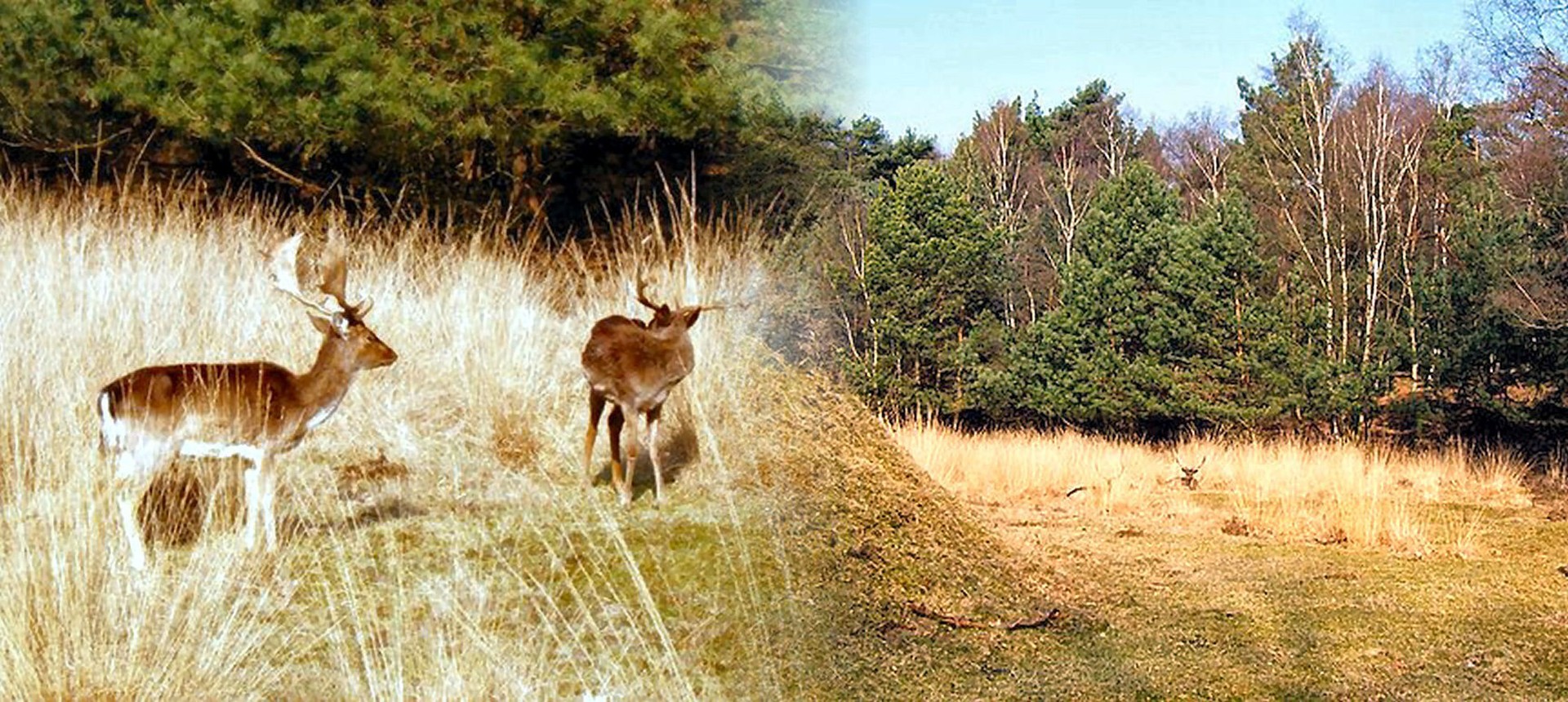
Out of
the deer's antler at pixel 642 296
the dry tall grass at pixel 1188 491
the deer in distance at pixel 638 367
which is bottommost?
the dry tall grass at pixel 1188 491

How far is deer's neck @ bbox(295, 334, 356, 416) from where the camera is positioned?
308 centimetres

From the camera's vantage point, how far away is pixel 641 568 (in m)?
2.50

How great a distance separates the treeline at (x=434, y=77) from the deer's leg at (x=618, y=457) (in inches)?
94.8

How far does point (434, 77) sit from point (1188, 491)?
4.13 m

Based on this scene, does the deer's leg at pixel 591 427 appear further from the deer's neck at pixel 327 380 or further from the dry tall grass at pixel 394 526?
the deer's neck at pixel 327 380

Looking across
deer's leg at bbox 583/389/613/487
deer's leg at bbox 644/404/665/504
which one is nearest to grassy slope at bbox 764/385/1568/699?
deer's leg at bbox 644/404/665/504

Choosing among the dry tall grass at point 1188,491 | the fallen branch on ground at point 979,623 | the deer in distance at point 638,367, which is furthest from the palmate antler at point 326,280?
the fallen branch on ground at point 979,623

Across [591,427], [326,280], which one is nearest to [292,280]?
[326,280]

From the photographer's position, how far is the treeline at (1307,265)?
14.2 meters

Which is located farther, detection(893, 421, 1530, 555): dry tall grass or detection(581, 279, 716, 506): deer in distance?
detection(581, 279, 716, 506): deer in distance

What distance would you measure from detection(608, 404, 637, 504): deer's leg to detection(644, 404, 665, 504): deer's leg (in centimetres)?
4

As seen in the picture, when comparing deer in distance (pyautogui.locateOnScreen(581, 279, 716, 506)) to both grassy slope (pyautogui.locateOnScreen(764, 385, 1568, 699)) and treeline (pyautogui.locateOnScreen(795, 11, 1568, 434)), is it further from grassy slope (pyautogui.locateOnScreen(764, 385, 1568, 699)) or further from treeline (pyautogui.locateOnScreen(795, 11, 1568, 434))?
treeline (pyautogui.locateOnScreen(795, 11, 1568, 434))

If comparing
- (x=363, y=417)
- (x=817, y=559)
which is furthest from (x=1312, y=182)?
(x=817, y=559)

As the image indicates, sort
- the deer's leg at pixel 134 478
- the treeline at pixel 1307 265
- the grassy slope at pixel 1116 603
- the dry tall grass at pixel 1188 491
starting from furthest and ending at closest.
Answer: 1. the treeline at pixel 1307 265
2. the deer's leg at pixel 134 478
3. the dry tall grass at pixel 1188 491
4. the grassy slope at pixel 1116 603
